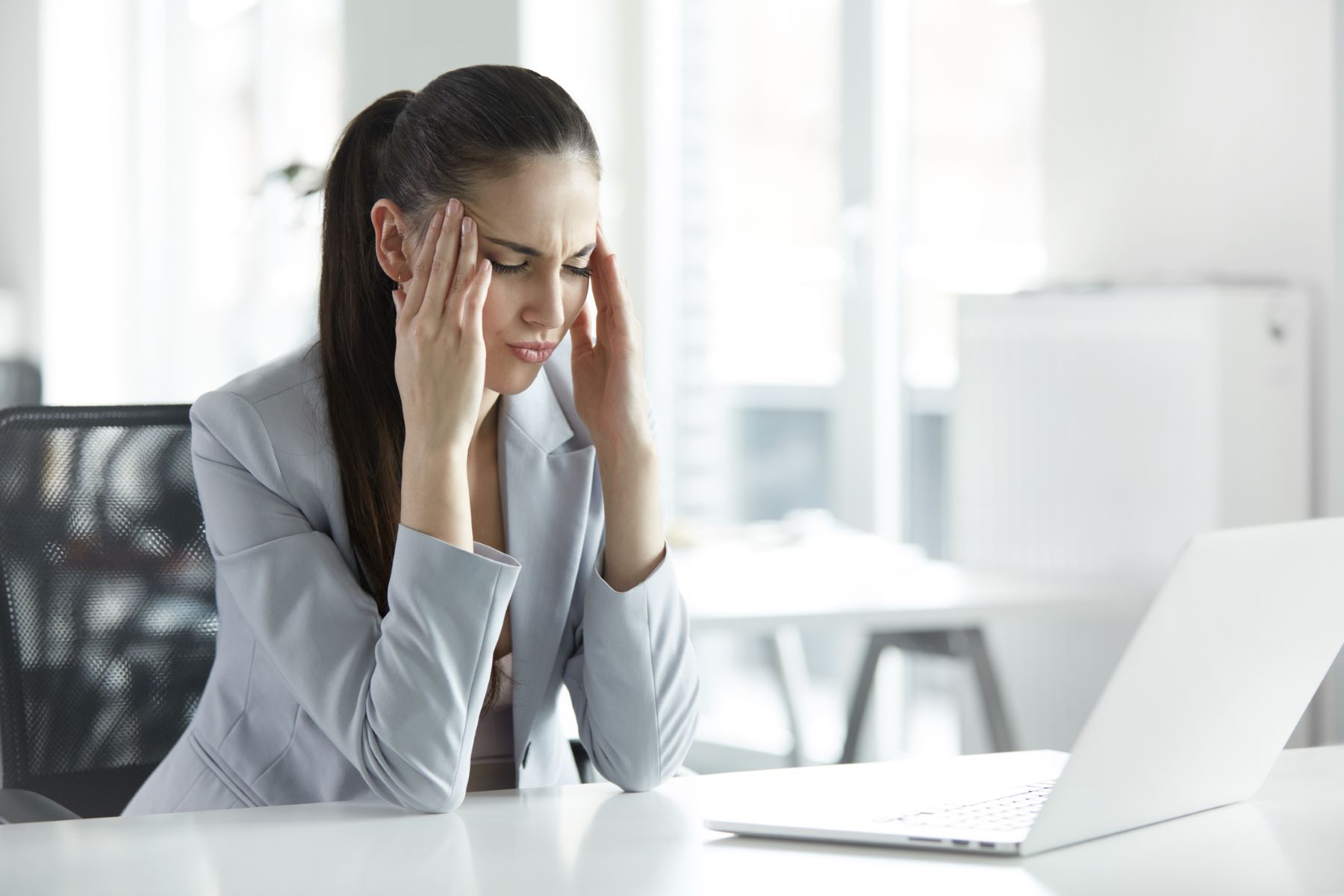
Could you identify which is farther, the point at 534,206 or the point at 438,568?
the point at 534,206

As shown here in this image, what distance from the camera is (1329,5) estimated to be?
226cm

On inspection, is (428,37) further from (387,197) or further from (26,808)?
(26,808)

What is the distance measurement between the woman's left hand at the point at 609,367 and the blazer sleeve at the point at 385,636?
177mm

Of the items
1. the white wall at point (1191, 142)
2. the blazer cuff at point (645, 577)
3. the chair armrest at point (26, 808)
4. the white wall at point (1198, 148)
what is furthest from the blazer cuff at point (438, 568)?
the white wall at point (1191, 142)

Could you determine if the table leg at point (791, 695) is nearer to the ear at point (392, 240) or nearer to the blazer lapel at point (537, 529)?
the blazer lapel at point (537, 529)

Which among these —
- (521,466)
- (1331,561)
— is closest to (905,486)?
(521,466)

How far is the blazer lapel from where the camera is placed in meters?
1.26

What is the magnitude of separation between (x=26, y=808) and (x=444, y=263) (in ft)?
1.88

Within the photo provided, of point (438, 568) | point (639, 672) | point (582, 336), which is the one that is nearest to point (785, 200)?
point (582, 336)

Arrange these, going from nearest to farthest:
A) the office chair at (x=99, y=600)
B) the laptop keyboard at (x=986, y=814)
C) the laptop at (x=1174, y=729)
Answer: the laptop at (x=1174, y=729) → the laptop keyboard at (x=986, y=814) → the office chair at (x=99, y=600)

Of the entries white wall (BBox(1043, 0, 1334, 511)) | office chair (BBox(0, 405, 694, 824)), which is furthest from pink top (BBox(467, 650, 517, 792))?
white wall (BBox(1043, 0, 1334, 511))

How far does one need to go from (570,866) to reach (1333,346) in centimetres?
173

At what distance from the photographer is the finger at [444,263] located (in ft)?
3.88

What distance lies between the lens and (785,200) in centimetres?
357
